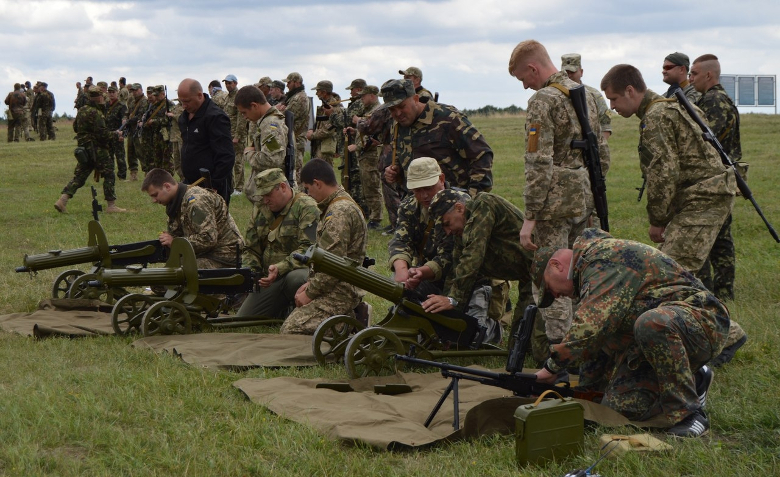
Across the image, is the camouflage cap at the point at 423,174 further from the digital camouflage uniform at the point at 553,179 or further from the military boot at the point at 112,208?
the military boot at the point at 112,208

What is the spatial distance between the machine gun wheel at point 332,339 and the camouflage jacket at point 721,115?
4406 millimetres

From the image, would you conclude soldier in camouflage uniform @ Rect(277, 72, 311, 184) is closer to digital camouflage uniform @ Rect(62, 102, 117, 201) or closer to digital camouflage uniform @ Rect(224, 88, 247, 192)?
digital camouflage uniform @ Rect(224, 88, 247, 192)

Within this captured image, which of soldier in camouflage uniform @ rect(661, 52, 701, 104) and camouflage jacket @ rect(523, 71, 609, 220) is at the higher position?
soldier in camouflage uniform @ rect(661, 52, 701, 104)

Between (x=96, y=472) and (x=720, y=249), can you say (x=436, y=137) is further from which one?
(x=96, y=472)

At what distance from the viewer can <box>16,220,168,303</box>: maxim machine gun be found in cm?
863

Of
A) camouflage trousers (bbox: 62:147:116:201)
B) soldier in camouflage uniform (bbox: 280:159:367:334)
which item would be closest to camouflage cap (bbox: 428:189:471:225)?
soldier in camouflage uniform (bbox: 280:159:367:334)

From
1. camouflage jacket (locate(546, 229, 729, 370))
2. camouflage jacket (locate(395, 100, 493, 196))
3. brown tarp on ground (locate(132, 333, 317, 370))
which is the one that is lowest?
brown tarp on ground (locate(132, 333, 317, 370))

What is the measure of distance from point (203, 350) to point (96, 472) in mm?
2678

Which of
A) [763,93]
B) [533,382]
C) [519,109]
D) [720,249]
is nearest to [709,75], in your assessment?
[720,249]

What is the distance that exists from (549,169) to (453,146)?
185 centimetres

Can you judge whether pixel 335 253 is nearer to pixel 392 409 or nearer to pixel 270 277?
pixel 270 277

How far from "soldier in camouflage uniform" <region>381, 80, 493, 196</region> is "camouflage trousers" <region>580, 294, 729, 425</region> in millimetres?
3126

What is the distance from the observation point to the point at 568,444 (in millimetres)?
4410

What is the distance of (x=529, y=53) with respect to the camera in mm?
6555
